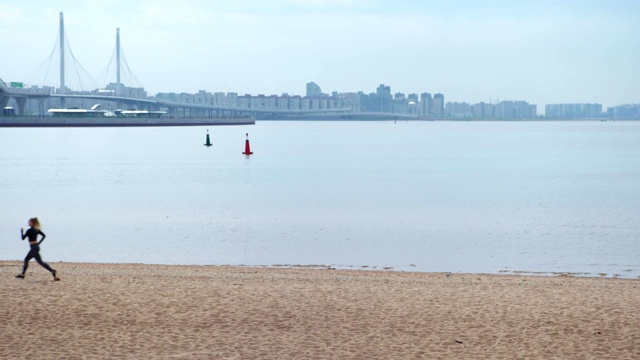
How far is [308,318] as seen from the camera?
9406 mm

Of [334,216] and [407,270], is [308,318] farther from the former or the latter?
[334,216]

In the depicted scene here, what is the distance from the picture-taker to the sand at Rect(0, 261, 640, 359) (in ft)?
26.7

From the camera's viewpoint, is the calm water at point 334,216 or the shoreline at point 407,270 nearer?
the shoreline at point 407,270

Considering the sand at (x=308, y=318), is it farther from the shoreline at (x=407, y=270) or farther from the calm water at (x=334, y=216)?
the calm water at (x=334, y=216)

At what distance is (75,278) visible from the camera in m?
12.0

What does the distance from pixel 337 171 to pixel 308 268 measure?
35093mm

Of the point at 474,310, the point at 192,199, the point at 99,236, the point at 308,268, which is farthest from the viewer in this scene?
the point at 192,199

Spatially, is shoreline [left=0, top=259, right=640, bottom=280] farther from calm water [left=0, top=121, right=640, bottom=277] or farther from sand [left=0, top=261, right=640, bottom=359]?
sand [left=0, top=261, right=640, bottom=359]

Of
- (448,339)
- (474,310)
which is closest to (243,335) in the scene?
(448,339)

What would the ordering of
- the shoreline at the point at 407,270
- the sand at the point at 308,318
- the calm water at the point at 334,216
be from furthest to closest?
the calm water at the point at 334,216 < the shoreline at the point at 407,270 < the sand at the point at 308,318

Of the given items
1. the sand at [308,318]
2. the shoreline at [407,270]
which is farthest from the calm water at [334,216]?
the sand at [308,318]

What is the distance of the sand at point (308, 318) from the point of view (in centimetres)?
815

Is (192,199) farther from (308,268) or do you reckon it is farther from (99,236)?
(308,268)

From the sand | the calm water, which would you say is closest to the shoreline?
the calm water
